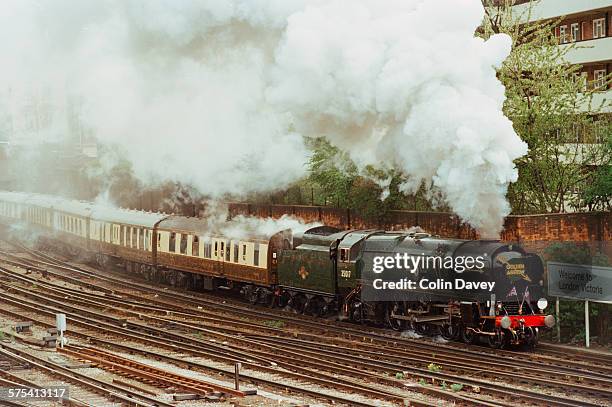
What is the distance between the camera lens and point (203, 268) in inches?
1211

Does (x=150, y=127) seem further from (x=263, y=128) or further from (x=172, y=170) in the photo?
(x=263, y=128)

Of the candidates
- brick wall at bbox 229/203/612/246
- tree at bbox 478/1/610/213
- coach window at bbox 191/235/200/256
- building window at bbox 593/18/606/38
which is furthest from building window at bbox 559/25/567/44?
coach window at bbox 191/235/200/256

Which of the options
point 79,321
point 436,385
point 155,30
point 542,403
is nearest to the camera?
point 542,403

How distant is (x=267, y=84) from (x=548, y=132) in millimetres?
8301

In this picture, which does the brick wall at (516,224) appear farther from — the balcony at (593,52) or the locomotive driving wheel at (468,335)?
the balcony at (593,52)

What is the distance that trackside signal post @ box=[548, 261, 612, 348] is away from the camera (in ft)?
68.4

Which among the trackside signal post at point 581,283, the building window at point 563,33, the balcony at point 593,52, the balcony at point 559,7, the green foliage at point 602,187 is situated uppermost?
the balcony at point 559,7

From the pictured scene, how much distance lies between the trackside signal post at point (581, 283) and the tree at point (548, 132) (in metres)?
5.23

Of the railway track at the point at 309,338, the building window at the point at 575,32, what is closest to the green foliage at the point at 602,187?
the railway track at the point at 309,338

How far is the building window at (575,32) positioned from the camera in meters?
36.4

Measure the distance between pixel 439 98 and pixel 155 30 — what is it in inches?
412

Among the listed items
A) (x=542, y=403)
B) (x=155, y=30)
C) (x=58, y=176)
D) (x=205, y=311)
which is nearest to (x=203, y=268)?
(x=205, y=311)

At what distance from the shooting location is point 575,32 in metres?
36.5

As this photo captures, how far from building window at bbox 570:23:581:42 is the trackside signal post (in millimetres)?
16590
